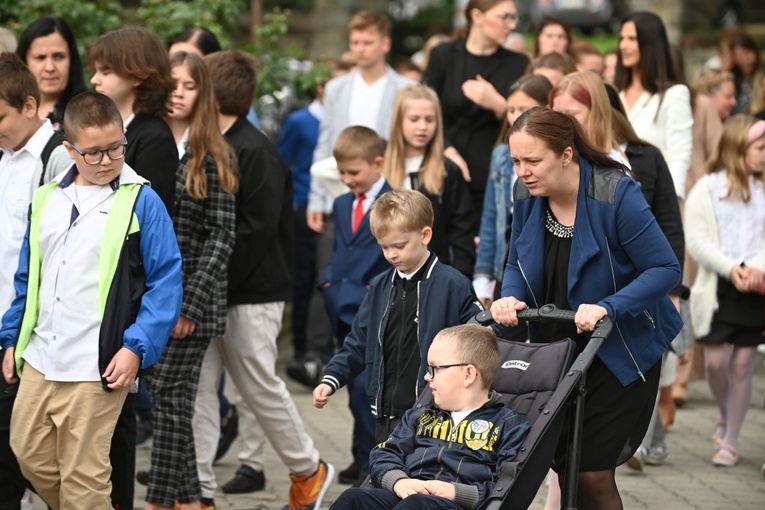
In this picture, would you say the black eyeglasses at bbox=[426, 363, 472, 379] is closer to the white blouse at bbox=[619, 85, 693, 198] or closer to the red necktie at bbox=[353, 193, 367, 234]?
the red necktie at bbox=[353, 193, 367, 234]

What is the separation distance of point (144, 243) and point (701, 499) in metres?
3.46

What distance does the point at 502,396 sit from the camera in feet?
16.6

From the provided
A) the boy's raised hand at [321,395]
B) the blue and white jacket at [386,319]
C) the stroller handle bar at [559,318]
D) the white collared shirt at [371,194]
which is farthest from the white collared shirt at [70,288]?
the white collared shirt at [371,194]

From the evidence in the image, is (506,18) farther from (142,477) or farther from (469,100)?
(142,477)

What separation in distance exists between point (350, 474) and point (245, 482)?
59 cm

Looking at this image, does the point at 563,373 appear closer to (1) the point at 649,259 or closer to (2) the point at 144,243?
(1) the point at 649,259

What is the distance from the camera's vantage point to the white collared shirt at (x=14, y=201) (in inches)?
229

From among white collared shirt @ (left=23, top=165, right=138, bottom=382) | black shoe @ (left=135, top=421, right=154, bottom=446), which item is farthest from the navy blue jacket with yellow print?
black shoe @ (left=135, top=421, right=154, bottom=446)

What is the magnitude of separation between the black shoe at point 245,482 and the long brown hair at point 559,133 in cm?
294

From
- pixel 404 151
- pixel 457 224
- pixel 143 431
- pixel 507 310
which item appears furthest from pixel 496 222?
pixel 143 431

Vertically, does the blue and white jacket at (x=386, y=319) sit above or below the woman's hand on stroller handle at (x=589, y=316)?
below

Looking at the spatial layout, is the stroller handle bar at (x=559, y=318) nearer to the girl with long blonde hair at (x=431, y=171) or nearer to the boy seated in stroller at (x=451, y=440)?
the boy seated in stroller at (x=451, y=440)

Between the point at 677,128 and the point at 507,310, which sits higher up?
the point at 677,128

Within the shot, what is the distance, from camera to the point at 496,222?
7086mm
